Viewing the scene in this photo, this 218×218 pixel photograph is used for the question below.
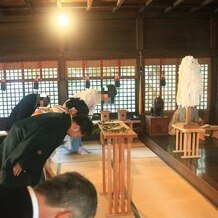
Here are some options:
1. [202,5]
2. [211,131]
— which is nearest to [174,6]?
[202,5]

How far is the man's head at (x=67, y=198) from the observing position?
3.86ft

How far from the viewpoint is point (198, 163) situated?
5984mm

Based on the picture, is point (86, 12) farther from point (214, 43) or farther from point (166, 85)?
point (214, 43)

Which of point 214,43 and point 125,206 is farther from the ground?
point 214,43

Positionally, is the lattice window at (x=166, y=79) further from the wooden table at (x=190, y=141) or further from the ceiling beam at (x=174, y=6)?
the wooden table at (x=190, y=141)

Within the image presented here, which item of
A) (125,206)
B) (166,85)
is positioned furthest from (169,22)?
(125,206)

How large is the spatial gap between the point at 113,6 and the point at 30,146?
624 centimetres

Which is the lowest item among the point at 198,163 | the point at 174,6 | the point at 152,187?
the point at 152,187

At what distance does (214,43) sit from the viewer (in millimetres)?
9164

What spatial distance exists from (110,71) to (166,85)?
1719 mm

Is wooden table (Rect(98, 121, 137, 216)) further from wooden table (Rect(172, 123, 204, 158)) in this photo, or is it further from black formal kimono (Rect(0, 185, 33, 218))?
black formal kimono (Rect(0, 185, 33, 218))

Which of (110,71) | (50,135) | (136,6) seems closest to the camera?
(50,135)

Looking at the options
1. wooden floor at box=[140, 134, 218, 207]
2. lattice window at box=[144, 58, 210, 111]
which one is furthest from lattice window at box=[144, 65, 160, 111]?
wooden floor at box=[140, 134, 218, 207]

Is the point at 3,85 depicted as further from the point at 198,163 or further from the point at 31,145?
the point at 31,145
